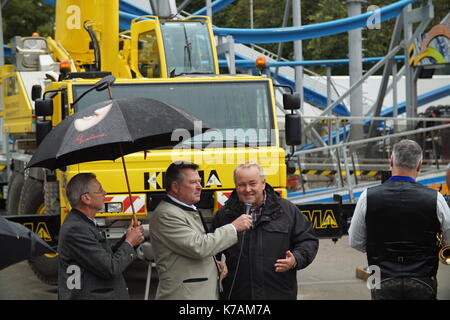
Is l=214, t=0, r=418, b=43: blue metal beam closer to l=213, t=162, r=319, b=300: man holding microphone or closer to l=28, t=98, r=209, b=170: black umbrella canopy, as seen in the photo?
l=28, t=98, r=209, b=170: black umbrella canopy

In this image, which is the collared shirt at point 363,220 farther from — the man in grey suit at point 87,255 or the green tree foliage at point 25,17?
the green tree foliage at point 25,17

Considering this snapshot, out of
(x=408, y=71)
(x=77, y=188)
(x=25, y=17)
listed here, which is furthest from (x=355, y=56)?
(x=25, y=17)

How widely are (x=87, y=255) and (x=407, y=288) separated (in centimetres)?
198

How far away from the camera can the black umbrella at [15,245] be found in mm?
4176

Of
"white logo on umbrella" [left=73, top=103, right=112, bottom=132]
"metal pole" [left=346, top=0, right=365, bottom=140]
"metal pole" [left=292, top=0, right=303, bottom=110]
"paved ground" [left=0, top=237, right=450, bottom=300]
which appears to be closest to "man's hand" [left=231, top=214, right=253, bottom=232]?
"white logo on umbrella" [left=73, top=103, right=112, bottom=132]

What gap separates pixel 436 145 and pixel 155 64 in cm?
517

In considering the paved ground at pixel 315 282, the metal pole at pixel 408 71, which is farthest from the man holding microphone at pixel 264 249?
the metal pole at pixel 408 71

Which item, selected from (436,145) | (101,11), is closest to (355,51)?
(436,145)

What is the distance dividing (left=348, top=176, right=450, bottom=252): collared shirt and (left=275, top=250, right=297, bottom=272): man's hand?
43 cm

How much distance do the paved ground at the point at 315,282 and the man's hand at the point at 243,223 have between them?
489cm

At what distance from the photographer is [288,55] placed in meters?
44.2

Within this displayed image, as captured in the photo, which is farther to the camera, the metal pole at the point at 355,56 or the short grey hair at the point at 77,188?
the metal pole at the point at 355,56

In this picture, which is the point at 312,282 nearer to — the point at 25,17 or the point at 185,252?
the point at 185,252
